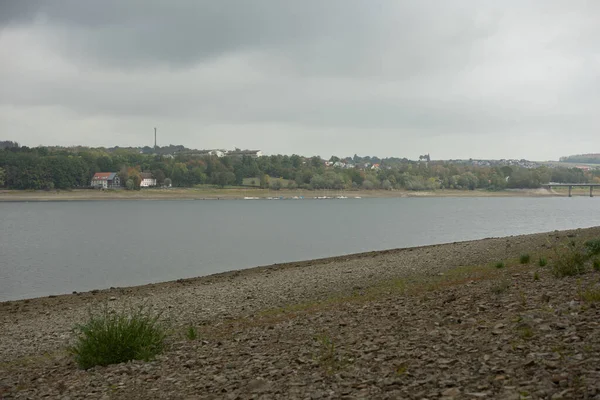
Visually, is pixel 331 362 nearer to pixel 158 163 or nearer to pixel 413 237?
pixel 413 237

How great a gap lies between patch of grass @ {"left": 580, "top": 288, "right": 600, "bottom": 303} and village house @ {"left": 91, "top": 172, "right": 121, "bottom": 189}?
161 meters

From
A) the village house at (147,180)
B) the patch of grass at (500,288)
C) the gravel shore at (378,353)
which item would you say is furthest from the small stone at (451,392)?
the village house at (147,180)

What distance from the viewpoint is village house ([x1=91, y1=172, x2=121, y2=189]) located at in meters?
161

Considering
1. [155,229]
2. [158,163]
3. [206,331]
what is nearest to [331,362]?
[206,331]

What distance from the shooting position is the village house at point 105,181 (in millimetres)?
160625

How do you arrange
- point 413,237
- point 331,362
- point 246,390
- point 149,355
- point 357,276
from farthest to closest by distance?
1. point 413,237
2. point 357,276
3. point 149,355
4. point 331,362
5. point 246,390

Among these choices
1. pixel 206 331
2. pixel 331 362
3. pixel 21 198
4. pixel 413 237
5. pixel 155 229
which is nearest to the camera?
pixel 331 362

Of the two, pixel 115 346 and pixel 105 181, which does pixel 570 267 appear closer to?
pixel 115 346

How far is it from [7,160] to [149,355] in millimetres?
164972

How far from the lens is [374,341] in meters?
7.95

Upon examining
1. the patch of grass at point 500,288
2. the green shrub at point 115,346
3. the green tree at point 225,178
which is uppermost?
the green tree at point 225,178

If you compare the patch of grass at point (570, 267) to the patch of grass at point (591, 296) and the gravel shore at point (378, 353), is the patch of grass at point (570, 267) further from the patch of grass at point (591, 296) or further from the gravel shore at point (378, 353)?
the patch of grass at point (591, 296)

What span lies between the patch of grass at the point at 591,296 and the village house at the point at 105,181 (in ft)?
528

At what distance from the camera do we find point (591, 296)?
8.30 meters
